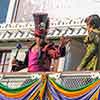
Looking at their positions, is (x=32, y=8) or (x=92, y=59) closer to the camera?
(x=92, y=59)

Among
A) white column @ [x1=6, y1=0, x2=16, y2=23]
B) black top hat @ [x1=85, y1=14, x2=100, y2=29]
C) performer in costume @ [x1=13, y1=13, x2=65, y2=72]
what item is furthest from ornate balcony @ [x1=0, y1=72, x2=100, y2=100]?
white column @ [x1=6, y1=0, x2=16, y2=23]

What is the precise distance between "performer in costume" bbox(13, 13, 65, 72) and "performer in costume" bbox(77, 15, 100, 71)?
78 cm

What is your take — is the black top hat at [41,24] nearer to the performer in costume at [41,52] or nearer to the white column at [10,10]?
the performer in costume at [41,52]

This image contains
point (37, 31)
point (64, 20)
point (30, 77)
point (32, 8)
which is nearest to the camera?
point (30, 77)

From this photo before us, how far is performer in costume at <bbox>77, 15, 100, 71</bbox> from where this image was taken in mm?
16234

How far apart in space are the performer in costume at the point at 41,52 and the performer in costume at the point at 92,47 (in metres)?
0.78

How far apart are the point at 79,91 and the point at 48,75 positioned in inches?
38.1

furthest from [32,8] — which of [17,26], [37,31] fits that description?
[37,31]

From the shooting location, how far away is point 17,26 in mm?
20828

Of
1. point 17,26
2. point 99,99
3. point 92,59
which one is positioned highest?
point 17,26

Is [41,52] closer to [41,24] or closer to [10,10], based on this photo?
[41,24]

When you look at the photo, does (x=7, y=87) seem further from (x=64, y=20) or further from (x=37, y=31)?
(x=64, y=20)

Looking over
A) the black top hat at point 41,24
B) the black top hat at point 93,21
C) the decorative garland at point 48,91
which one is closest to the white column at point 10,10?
the black top hat at point 41,24

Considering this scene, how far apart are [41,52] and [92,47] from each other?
142cm
